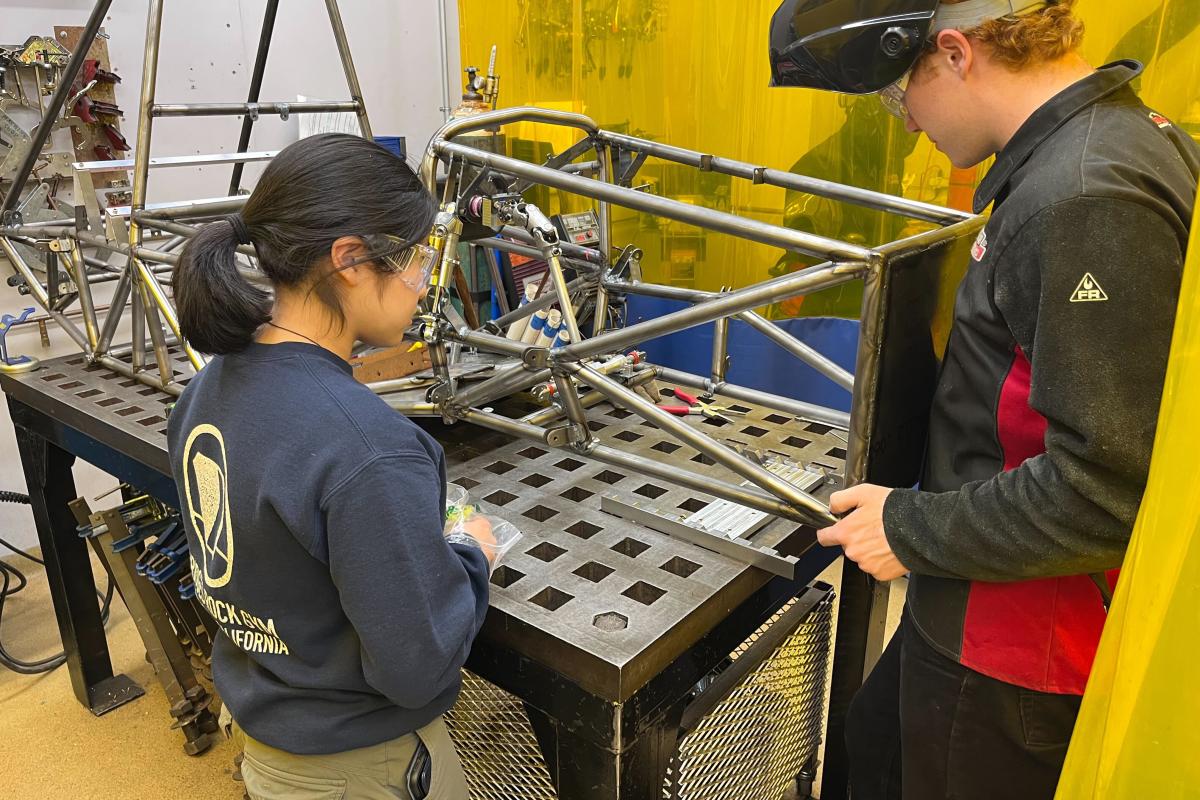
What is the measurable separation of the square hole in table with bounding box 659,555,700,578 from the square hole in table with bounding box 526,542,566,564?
14 cm

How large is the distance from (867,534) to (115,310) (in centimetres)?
165

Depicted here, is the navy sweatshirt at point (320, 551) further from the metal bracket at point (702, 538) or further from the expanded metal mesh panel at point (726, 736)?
the metal bracket at point (702, 538)

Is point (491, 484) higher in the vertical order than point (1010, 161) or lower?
lower

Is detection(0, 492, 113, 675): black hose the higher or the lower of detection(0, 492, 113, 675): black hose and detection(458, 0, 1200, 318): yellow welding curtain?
the lower

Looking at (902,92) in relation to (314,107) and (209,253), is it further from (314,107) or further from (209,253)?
(314,107)

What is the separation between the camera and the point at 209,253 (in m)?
0.86

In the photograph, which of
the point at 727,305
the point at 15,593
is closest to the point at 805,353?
the point at 727,305

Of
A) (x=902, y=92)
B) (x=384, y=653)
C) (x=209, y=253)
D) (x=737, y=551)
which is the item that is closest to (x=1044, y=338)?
(x=902, y=92)

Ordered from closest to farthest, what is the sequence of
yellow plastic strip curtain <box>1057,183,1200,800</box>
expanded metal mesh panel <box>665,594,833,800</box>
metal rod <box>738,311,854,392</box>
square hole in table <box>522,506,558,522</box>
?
yellow plastic strip curtain <box>1057,183,1200,800</box> < expanded metal mesh panel <box>665,594,833,800</box> < square hole in table <box>522,506,558,522</box> < metal rod <box>738,311,854,392</box>

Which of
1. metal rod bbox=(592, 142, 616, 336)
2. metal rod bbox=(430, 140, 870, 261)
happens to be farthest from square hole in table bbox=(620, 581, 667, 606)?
metal rod bbox=(592, 142, 616, 336)

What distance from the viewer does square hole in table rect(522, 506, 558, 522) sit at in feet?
4.12

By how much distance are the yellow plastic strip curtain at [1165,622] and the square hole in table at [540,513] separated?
0.75m

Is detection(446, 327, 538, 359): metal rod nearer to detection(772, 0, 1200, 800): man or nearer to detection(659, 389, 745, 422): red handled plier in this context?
detection(659, 389, 745, 422): red handled plier

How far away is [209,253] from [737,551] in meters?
0.72
